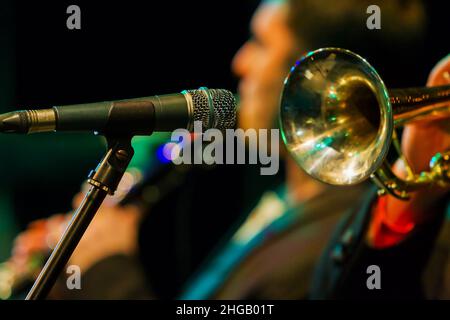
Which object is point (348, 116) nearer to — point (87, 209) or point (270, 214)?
point (87, 209)

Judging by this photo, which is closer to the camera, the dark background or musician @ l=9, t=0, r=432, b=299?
musician @ l=9, t=0, r=432, b=299

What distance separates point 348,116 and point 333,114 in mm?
37

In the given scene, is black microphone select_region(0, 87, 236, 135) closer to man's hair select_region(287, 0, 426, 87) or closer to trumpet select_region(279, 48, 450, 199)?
trumpet select_region(279, 48, 450, 199)

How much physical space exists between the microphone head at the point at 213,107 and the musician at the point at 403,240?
1.81 feet

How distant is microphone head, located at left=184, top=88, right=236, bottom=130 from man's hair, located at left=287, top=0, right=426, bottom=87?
1.37m

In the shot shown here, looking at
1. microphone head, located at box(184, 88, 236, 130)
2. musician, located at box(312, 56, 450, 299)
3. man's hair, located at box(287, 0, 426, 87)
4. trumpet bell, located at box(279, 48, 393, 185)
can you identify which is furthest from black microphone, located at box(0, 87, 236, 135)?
man's hair, located at box(287, 0, 426, 87)

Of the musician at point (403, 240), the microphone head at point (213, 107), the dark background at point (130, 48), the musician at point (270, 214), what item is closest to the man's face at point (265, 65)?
the musician at point (270, 214)

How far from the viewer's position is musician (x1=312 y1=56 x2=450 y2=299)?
1.61 m

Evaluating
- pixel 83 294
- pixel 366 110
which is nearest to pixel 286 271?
pixel 83 294

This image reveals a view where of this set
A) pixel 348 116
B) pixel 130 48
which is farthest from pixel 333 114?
pixel 130 48

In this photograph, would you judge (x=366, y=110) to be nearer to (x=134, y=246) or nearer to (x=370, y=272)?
(x=370, y=272)

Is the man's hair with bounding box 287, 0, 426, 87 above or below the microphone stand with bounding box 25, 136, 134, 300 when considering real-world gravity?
above

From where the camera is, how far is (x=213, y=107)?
1182 mm
